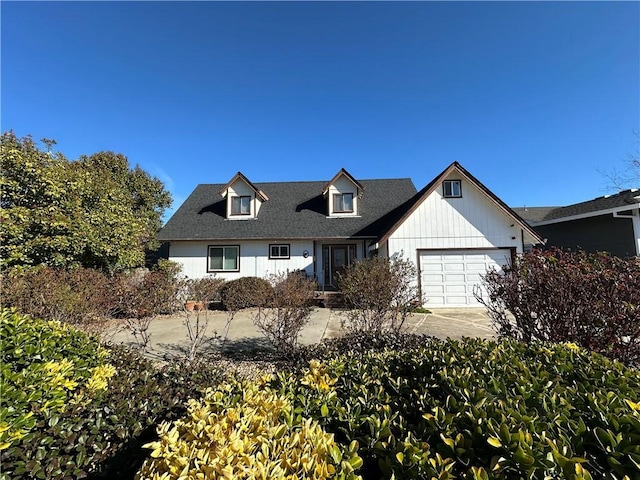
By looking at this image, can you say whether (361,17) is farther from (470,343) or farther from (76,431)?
(76,431)

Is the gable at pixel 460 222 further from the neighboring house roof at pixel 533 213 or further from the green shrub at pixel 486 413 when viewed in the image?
the neighboring house roof at pixel 533 213

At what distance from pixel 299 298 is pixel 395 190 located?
1457 centimetres

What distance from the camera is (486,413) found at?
1598 mm

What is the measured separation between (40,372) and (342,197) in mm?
15843

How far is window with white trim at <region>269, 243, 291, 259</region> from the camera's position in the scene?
635 inches

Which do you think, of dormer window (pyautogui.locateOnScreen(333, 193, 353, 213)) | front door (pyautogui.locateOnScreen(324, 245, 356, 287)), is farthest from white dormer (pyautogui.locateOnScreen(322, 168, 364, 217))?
front door (pyautogui.locateOnScreen(324, 245, 356, 287))

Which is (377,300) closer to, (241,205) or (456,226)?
(456,226)

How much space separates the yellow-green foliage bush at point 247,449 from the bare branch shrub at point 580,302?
4.67 metres

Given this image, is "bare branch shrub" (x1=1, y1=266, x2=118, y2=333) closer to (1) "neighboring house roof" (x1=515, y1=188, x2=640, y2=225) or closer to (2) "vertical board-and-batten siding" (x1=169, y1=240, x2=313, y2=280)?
(2) "vertical board-and-batten siding" (x1=169, y1=240, x2=313, y2=280)

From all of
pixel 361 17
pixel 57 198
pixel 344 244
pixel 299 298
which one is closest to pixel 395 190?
pixel 344 244

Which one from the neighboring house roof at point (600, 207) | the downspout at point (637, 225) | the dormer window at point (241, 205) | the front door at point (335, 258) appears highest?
the dormer window at point (241, 205)

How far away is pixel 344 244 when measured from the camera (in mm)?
16656

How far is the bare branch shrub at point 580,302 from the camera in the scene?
4117 millimetres

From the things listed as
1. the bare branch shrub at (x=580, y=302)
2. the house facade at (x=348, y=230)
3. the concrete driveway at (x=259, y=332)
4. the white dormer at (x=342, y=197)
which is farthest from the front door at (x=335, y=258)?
the bare branch shrub at (x=580, y=302)
